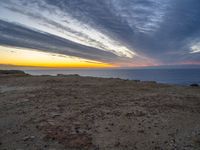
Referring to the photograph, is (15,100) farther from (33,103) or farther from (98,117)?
(98,117)

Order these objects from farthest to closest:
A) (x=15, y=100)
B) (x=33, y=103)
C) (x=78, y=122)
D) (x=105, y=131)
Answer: (x=15, y=100)
(x=33, y=103)
(x=78, y=122)
(x=105, y=131)

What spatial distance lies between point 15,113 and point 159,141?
17.2ft

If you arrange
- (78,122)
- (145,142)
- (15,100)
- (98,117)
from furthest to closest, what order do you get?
(15,100) < (98,117) < (78,122) < (145,142)

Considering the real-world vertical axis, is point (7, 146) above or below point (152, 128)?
below

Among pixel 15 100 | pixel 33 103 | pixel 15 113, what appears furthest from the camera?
pixel 15 100

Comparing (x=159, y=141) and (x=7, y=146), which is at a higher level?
(x=159, y=141)

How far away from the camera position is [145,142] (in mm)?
4020

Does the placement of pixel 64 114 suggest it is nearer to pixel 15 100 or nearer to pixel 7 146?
pixel 7 146

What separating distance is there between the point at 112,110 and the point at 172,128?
2.34 meters

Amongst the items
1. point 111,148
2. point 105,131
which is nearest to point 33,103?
point 105,131

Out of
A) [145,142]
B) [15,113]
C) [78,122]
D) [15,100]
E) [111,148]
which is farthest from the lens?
[15,100]

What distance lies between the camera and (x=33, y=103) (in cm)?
738

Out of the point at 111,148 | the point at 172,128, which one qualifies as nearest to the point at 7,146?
the point at 111,148

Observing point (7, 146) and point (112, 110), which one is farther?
point (112, 110)
